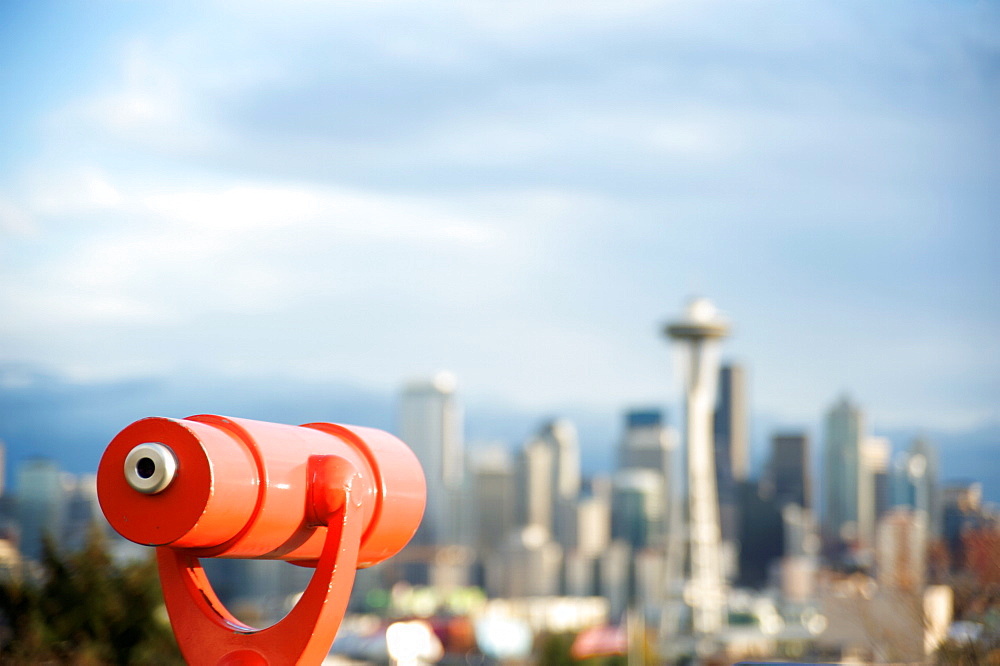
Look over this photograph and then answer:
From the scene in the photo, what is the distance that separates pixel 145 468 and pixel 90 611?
1076cm

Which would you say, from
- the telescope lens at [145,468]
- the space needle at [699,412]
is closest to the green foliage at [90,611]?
the telescope lens at [145,468]

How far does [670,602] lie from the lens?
141750 millimetres

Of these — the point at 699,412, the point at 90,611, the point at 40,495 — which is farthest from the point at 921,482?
the point at 90,611

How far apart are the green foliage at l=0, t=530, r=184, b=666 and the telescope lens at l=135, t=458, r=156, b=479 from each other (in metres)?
9.57

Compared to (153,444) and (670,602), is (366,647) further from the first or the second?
(153,444)

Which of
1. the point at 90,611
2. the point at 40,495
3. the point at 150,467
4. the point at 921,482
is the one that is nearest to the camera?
the point at 150,467

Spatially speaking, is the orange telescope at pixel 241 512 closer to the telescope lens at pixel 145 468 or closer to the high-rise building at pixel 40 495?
the telescope lens at pixel 145 468

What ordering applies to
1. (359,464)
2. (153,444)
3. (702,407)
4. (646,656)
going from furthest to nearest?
(702,407)
(646,656)
(359,464)
(153,444)

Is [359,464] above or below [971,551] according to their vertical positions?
above

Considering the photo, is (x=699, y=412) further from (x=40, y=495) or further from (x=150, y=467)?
(x=150, y=467)

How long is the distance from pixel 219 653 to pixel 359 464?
1.01 m

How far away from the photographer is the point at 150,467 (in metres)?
4.79

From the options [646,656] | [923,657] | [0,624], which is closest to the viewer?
[0,624]

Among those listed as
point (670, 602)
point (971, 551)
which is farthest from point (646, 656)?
point (670, 602)
